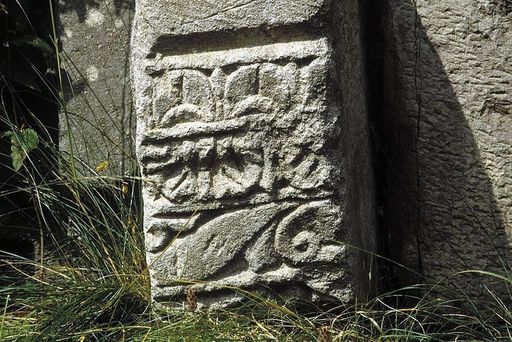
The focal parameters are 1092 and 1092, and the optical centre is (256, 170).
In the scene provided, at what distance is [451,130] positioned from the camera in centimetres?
298

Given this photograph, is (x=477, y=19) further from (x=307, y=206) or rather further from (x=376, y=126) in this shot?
(x=307, y=206)

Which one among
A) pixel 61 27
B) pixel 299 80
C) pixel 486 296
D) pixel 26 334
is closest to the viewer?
pixel 299 80

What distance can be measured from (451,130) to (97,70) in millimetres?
1135

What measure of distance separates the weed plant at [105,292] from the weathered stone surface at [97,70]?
0.08 m

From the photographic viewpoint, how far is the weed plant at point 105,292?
8.78 ft

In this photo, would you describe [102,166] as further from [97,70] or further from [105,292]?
[105,292]

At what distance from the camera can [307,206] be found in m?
2.64

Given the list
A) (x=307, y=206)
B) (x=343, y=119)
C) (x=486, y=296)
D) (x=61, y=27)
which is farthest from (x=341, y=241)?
(x=61, y=27)

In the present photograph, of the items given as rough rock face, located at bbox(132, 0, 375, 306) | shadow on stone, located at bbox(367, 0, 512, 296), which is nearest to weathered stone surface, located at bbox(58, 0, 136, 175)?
rough rock face, located at bbox(132, 0, 375, 306)

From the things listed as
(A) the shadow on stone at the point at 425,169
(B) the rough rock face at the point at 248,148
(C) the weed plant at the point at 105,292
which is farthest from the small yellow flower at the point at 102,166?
(A) the shadow on stone at the point at 425,169

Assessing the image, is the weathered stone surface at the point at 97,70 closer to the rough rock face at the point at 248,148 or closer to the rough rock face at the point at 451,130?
the rough rock face at the point at 248,148

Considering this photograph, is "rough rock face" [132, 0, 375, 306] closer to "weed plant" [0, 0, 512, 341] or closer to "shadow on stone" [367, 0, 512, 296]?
"weed plant" [0, 0, 512, 341]

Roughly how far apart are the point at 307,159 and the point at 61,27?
46.3 inches

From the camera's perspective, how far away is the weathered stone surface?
3.40 meters
